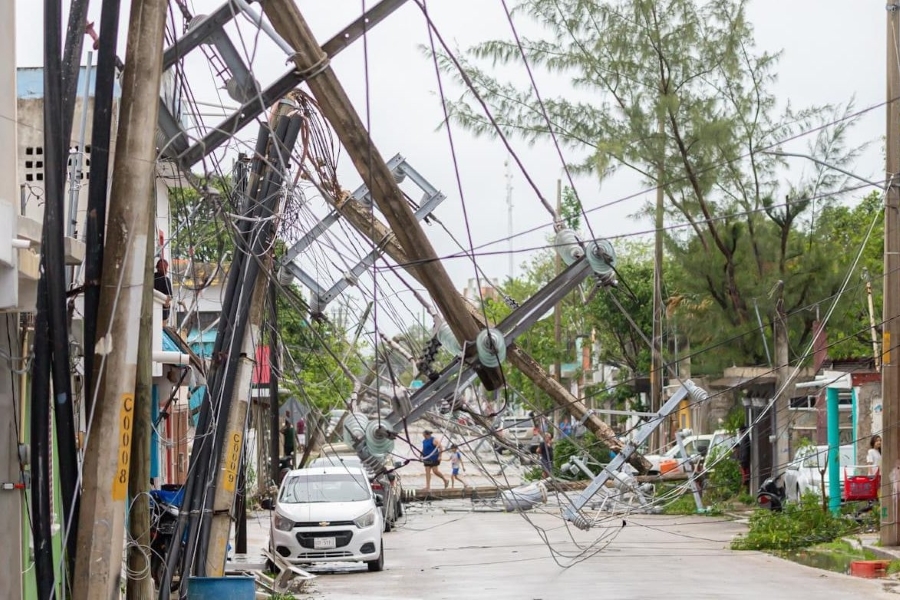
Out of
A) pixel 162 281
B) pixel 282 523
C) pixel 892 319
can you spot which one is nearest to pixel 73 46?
pixel 162 281

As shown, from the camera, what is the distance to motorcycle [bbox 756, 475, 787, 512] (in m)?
28.3

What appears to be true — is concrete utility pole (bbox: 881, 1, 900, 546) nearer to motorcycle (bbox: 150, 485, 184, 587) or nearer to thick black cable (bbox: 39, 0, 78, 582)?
motorcycle (bbox: 150, 485, 184, 587)

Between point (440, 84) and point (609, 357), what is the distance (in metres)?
44.9

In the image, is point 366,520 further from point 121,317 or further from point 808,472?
point 121,317

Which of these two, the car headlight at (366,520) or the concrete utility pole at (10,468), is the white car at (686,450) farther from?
the concrete utility pole at (10,468)

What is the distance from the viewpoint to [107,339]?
324 inches

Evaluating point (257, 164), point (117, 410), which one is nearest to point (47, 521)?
point (117, 410)

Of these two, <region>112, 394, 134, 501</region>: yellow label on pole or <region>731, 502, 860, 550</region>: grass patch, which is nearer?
<region>112, 394, 134, 501</region>: yellow label on pole

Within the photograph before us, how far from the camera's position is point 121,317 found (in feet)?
27.1

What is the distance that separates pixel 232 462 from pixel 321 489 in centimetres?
844

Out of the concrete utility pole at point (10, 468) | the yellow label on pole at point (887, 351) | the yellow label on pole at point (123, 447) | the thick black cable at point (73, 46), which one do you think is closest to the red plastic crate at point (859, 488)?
the yellow label on pole at point (887, 351)

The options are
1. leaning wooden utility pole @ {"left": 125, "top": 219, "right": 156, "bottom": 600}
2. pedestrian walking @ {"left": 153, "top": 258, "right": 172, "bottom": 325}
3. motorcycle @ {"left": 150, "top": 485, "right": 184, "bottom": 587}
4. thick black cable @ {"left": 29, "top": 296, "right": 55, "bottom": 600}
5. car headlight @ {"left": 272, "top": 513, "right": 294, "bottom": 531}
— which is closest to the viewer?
thick black cable @ {"left": 29, "top": 296, "right": 55, "bottom": 600}

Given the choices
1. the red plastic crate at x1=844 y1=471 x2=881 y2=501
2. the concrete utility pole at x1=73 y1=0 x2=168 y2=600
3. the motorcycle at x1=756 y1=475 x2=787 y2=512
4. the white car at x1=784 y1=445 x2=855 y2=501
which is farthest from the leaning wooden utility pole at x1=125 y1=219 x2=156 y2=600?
the motorcycle at x1=756 y1=475 x2=787 y2=512

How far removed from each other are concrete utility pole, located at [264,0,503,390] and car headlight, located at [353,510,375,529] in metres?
10.6
